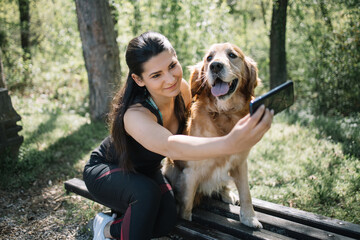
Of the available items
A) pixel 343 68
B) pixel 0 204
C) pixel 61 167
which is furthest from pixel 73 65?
pixel 343 68

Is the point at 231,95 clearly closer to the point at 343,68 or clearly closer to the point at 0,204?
the point at 0,204

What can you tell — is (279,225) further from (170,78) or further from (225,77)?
(170,78)

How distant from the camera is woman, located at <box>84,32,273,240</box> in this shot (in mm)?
1852

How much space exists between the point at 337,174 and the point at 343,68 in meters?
2.90

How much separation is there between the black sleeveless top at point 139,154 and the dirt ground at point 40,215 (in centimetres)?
67

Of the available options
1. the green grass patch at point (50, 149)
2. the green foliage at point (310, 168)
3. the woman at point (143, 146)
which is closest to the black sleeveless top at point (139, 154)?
the woman at point (143, 146)

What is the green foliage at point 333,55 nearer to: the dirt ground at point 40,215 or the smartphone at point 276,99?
the smartphone at point 276,99

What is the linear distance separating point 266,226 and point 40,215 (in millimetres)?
2012

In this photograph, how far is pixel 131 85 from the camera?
2145 mm

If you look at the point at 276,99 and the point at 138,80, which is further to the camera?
the point at 138,80

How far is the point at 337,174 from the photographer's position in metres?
3.08

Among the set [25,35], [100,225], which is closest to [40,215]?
[100,225]

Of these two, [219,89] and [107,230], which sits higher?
[219,89]

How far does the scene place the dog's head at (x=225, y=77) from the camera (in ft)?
7.22
